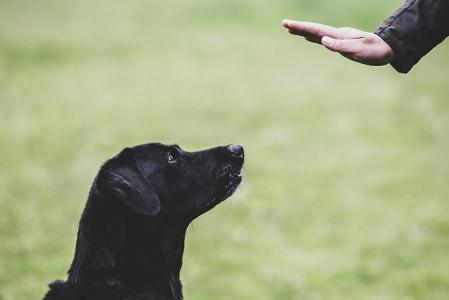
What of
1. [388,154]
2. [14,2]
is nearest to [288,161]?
[388,154]

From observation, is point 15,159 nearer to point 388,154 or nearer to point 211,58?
point 388,154

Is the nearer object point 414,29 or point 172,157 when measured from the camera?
point 414,29

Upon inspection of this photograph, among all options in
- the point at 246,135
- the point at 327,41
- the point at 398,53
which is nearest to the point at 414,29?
the point at 398,53

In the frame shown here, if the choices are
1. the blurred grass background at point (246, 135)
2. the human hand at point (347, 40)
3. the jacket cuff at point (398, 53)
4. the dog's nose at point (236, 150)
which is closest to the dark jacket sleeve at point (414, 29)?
the jacket cuff at point (398, 53)

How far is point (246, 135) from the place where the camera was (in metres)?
13.2

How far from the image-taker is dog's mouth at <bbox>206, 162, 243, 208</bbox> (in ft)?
15.0

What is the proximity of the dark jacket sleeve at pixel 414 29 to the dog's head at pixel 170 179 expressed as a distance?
149cm

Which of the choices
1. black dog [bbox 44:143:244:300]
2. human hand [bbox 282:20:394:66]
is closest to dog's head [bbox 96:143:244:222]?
black dog [bbox 44:143:244:300]

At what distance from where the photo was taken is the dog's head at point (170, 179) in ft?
13.2

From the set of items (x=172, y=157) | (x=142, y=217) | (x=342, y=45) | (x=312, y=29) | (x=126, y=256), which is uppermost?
(x=172, y=157)

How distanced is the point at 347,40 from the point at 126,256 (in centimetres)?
178

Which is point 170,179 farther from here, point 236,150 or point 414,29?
point 414,29

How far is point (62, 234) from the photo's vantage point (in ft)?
28.4

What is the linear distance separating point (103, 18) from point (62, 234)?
1392 centimetres
